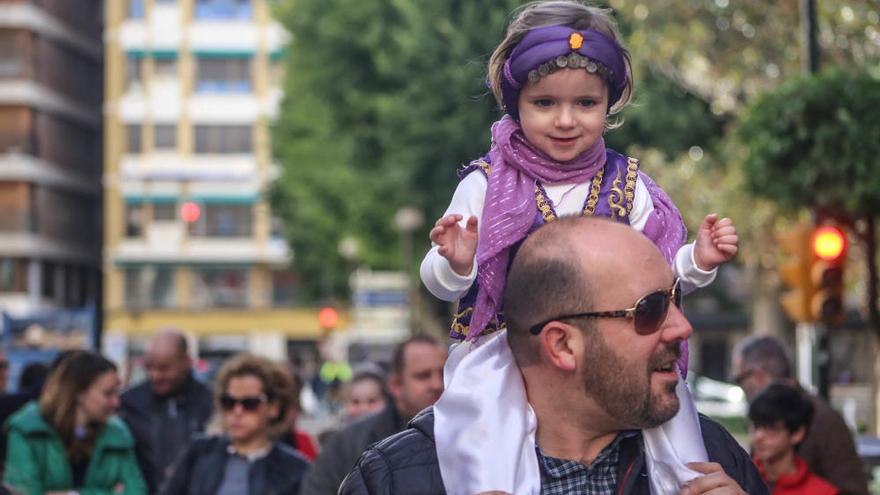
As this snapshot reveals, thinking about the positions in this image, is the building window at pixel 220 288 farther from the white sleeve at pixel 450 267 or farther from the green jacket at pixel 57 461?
the white sleeve at pixel 450 267

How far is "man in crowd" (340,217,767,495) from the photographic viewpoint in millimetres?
3615

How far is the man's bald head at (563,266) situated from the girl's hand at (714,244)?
0.55 m

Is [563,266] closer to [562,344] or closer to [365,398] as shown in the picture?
[562,344]

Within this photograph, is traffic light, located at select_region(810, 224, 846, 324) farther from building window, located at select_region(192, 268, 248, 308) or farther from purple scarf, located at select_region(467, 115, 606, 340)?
building window, located at select_region(192, 268, 248, 308)

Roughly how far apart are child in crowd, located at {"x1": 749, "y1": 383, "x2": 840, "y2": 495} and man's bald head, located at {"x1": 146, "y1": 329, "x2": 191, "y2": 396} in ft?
15.6

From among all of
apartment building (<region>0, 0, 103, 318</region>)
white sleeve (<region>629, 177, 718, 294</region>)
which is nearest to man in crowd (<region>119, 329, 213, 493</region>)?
white sleeve (<region>629, 177, 718, 294</region>)

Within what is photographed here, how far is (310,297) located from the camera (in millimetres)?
54781

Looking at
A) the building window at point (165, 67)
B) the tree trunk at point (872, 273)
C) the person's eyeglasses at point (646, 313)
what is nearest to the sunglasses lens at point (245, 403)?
the person's eyeglasses at point (646, 313)

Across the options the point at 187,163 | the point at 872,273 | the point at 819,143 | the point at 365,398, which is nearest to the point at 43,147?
the point at 187,163

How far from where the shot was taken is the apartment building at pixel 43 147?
227 ft

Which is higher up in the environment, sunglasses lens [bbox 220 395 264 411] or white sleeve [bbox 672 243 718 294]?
white sleeve [bbox 672 243 718 294]

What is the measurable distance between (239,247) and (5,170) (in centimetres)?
1184

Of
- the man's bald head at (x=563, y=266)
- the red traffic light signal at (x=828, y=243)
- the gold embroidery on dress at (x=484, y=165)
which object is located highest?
the red traffic light signal at (x=828, y=243)

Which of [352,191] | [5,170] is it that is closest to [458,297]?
[352,191]
